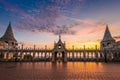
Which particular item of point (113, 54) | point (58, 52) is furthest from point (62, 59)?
point (113, 54)

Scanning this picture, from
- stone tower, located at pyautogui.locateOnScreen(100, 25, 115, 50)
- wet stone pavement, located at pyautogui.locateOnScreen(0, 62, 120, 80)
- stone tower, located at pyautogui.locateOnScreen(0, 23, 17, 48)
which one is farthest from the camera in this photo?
stone tower, located at pyautogui.locateOnScreen(0, 23, 17, 48)

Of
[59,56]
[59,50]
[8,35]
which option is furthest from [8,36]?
[59,50]

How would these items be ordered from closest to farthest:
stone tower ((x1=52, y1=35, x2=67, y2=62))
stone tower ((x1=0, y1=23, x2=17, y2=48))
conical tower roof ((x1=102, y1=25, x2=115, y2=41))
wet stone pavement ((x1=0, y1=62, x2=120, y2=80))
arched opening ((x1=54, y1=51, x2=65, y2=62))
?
wet stone pavement ((x1=0, y1=62, x2=120, y2=80)) → stone tower ((x1=52, y1=35, x2=67, y2=62)) → arched opening ((x1=54, y1=51, x2=65, y2=62)) → stone tower ((x1=0, y1=23, x2=17, y2=48)) → conical tower roof ((x1=102, y1=25, x2=115, y2=41))

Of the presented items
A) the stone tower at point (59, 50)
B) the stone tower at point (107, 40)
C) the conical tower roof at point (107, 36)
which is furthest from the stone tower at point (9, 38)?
the conical tower roof at point (107, 36)

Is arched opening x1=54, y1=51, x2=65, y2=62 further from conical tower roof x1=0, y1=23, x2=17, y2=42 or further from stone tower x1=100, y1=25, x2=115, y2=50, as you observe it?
conical tower roof x1=0, y1=23, x2=17, y2=42

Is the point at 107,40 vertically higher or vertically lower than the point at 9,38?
lower

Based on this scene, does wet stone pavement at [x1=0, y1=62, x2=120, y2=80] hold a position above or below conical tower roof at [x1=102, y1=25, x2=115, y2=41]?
below

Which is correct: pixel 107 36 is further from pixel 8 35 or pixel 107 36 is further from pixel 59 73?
pixel 59 73

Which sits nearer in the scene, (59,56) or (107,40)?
(59,56)

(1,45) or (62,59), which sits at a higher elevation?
(1,45)

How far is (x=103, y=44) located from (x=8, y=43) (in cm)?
7629

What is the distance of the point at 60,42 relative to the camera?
7081 cm

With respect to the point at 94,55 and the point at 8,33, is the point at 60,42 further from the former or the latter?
the point at 8,33

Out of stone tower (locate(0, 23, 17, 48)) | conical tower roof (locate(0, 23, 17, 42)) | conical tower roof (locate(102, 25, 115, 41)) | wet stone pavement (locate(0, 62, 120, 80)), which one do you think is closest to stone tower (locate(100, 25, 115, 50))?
conical tower roof (locate(102, 25, 115, 41))
